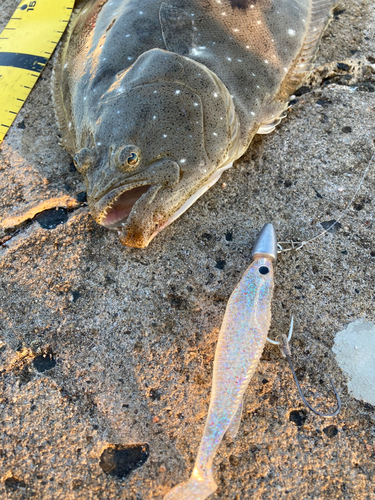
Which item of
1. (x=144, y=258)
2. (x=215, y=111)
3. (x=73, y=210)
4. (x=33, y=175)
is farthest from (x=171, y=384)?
(x=33, y=175)

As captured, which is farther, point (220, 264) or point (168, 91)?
point (220, 264)

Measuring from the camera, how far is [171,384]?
2.07m

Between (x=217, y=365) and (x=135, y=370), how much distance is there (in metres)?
0.46

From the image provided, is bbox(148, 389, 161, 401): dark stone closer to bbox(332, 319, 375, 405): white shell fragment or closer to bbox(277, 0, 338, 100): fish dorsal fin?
bbox(332, 319, 375, 405): white shell fragment

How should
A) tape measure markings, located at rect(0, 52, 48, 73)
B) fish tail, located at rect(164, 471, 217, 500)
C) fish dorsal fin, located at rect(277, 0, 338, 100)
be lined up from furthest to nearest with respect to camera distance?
tape measure markings, located at rect(0, 52, 48, 73) → fish dorsal fin, located at rect(277, 0, 338, 100) → fish tail, located at rect(164, 471, 217, 500)

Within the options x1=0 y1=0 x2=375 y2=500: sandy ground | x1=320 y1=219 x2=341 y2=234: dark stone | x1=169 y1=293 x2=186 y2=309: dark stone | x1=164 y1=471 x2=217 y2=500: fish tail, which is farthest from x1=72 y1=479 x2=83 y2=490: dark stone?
x1=320 y1=219 x2=341 y2=234: dark stone

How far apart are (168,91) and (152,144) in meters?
0.33

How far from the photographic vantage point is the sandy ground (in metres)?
1.89

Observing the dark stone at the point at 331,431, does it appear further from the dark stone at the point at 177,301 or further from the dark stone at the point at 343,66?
the dark stone at the point at 343,66

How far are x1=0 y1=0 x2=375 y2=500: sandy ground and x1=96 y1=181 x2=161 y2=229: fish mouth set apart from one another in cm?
27

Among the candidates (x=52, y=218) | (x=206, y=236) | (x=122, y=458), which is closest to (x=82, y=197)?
(x=52, y=218)

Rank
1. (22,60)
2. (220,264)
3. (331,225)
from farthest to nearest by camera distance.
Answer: (22,60), (331,225), (220,264)

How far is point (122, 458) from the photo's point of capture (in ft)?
6.24

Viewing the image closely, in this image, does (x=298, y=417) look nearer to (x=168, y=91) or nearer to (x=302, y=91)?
(x=168, y=91)
